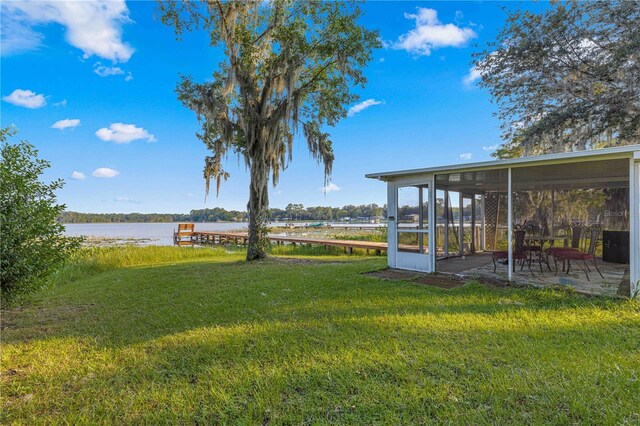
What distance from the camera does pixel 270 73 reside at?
9172 mm

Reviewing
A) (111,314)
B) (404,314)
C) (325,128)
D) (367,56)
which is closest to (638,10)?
(367,56)

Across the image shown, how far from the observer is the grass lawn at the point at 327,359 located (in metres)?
2.24

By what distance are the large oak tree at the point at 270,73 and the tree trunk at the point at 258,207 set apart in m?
0.03

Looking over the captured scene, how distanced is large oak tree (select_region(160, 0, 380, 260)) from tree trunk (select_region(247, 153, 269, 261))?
1.2 inches

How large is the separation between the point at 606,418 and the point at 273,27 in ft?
32.9

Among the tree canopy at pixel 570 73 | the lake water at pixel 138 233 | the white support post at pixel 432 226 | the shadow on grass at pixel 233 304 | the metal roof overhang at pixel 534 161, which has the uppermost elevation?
the tree canopy at pixel 570 73

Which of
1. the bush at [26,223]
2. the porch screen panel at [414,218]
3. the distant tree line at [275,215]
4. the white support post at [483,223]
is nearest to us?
the bush at [26,223]

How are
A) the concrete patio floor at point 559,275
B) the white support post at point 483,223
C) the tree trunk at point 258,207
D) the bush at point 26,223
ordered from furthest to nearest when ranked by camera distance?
the white support post at point 483,223 → the tree trunk at point 258,207 → the concrete patio floor at point 559,275 → the bush at point 26,223

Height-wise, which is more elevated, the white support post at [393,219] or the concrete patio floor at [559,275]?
the white support post at [393,219]

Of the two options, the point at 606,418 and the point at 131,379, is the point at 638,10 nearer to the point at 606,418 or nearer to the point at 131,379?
the point at 606,418

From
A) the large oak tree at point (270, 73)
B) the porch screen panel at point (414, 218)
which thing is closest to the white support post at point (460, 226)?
the porch screen panel at point (414, 218)

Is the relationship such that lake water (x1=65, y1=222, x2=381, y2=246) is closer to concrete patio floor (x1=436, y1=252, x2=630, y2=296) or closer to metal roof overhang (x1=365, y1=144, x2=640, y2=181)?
metal roof overhang (x1=365, y1=144, x2=640, y2=181)

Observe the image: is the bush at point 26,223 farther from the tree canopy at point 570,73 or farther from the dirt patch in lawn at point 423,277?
the tree canopy at point 570,73

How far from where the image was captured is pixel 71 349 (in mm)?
3363
